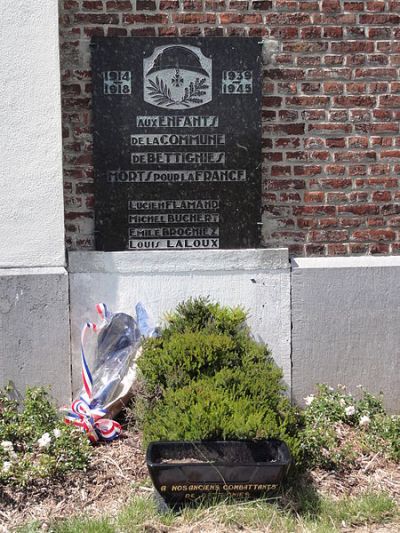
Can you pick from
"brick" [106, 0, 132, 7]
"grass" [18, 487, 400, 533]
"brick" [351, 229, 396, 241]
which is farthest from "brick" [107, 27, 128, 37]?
"grass" [18, 487, 400, 533]

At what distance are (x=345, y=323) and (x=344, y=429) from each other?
74 cm

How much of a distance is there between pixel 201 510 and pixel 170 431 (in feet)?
1.38

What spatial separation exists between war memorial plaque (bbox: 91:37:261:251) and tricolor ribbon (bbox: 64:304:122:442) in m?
0.90

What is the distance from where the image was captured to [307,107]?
5.18 meters

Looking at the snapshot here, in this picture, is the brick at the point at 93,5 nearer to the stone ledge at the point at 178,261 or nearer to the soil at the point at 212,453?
the stone ledge at the point at 178,261

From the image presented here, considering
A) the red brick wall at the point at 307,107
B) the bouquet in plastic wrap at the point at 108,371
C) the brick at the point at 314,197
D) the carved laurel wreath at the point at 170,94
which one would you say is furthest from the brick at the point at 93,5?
the bouquet in plastic wrap at the point at 108,371

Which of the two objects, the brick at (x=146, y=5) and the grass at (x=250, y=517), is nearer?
the grass at (x=250, y=517)

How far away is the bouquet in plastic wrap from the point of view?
4.78 metres

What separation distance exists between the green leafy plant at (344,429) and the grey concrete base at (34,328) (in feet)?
5.49

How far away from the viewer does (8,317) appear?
198 inches

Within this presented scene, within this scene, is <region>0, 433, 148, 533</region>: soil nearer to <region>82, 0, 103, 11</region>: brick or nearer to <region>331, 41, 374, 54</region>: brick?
<region>82, 0, 103, 11</region>: brick

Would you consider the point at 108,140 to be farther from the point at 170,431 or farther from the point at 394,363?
the point at 394,363

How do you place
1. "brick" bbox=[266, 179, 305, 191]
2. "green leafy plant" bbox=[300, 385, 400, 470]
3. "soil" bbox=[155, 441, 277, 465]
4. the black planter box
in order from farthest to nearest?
"brick" bbox=[266, 179, 305, 191] → "green leafy plant" bbox=[300, 385, 400, 470] → "soil" bbox=[155, 441, 277, 465] → the black planter box

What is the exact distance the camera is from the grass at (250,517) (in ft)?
12.1
